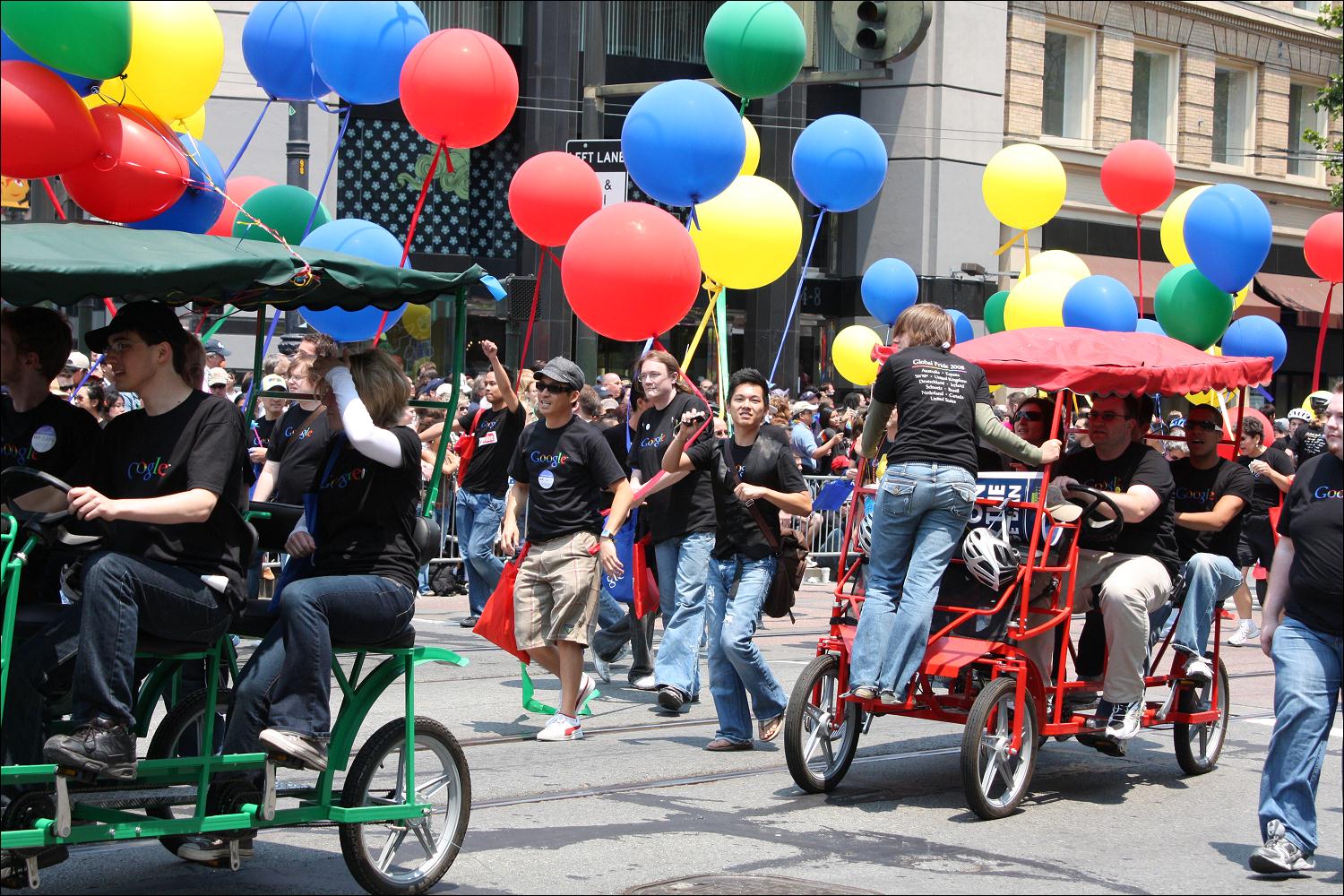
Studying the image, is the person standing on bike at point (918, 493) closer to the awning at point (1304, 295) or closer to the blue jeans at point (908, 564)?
the blue jeans at point (908, 564)

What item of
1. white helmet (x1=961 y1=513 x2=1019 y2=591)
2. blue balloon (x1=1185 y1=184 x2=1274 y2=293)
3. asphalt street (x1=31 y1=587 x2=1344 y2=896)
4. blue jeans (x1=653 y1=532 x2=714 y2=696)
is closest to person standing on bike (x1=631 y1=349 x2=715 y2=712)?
blue jeans (x1=653 y1=532 x2=714 y2=696)

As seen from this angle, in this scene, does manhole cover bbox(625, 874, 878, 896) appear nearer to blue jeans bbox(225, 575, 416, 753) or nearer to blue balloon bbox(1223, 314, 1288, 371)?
blue jeans bbox(225, 575, 416, 753)

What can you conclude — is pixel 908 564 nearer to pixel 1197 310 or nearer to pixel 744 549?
pixel 744 549

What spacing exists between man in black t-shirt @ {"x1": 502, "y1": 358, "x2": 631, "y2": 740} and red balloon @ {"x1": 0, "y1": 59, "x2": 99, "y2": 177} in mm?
3594

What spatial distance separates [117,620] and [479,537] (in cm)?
803

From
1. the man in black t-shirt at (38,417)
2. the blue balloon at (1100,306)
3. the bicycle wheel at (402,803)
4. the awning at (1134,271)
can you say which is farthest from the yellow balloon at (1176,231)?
the awning at (1134,271)

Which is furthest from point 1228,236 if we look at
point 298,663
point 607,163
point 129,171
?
point 298,663

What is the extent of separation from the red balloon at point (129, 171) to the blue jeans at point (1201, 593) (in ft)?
17.5

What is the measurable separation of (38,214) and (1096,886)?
13.4m

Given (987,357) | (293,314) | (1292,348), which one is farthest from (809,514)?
(1292,348)

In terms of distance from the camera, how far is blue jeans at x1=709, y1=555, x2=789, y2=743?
8906mm

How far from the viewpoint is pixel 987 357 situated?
8250 mm

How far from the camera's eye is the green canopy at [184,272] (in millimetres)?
5250

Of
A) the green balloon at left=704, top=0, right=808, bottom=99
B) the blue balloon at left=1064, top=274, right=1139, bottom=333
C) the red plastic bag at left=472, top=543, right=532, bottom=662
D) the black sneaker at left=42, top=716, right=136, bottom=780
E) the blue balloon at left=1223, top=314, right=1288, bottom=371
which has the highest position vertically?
the green balloon at left=704, top=0, right=808, bottom=99
